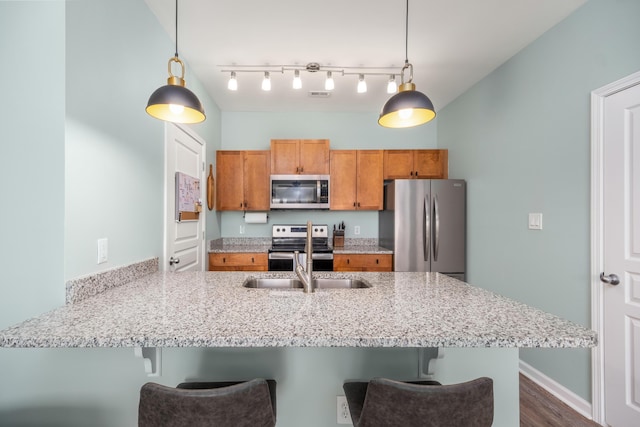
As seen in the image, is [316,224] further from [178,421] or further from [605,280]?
[178,421]

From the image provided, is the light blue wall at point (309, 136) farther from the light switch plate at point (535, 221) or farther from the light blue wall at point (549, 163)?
the light switch plate at point (535, 221)

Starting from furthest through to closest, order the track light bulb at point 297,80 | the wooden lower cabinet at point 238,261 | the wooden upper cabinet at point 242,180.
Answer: the wooden upper cabinet at point 242,180 < the wooden lower cabinet at point 238,261 < the track light bulb at point 297,80

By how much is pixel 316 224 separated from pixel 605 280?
9.19ft

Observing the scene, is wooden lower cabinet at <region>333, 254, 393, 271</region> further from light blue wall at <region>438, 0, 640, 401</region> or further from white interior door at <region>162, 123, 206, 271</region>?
white interior door at <region>162, 123, 206, 271</region>

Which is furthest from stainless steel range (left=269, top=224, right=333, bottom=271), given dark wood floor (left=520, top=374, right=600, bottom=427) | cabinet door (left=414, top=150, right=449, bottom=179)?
dark wood floor (left=520, top=374, right=600, bottom=427)

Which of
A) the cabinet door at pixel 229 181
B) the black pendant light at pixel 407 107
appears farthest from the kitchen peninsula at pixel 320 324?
the cabinet door at pixel 229 181

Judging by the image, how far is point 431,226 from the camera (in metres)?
3.25

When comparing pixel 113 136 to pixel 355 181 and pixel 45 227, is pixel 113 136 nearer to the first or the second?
pixel 45 227

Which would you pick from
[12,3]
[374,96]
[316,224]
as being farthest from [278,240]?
[12,3]

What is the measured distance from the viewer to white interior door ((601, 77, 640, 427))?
1691 millimetres

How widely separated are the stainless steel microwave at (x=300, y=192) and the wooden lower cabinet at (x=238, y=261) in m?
0.64

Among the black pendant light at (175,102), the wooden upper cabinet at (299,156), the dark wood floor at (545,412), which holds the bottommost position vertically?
the dark wood floor at (545,412)

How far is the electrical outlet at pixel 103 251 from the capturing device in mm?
1488

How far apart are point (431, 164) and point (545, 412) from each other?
2.65 m
